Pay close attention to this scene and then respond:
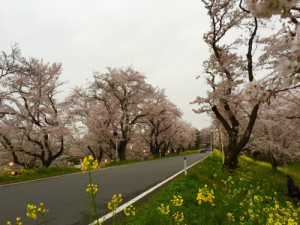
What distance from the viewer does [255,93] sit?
1791 millimetres

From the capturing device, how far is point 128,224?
10.9 ft

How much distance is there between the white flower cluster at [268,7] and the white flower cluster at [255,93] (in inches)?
23.8

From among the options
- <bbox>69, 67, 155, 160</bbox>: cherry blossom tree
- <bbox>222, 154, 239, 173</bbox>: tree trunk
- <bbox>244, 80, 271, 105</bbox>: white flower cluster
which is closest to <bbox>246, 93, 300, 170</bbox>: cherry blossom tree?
<bbox>222, 154, 239, 173</bbox>: tree trunk

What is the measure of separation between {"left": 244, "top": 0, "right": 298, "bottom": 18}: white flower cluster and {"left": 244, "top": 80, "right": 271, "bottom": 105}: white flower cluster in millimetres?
605

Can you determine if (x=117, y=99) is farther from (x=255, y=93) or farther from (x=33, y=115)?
(x=255, y=93)

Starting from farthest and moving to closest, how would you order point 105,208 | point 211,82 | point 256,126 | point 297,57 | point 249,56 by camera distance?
point 256,126, point 211,82, point 249,56, point 105,208, point 297,57

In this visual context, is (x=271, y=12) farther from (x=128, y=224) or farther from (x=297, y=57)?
(x=128, y=224)

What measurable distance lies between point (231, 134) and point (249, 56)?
4.61 m

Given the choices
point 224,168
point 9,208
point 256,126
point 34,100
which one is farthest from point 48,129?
point 256,126

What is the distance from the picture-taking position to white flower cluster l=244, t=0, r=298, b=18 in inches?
56.0

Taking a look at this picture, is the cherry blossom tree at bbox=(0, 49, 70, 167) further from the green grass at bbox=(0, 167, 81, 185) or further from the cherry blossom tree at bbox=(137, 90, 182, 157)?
the cherry blossom tree at bbox=(137, 90, 182, 157)

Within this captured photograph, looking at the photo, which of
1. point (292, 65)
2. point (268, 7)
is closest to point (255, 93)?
point (292, 65)

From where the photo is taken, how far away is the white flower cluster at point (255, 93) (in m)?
1.77

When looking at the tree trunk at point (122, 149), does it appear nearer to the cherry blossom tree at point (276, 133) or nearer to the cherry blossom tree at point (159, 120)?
the cherry blossom tree at point (159, 120)
